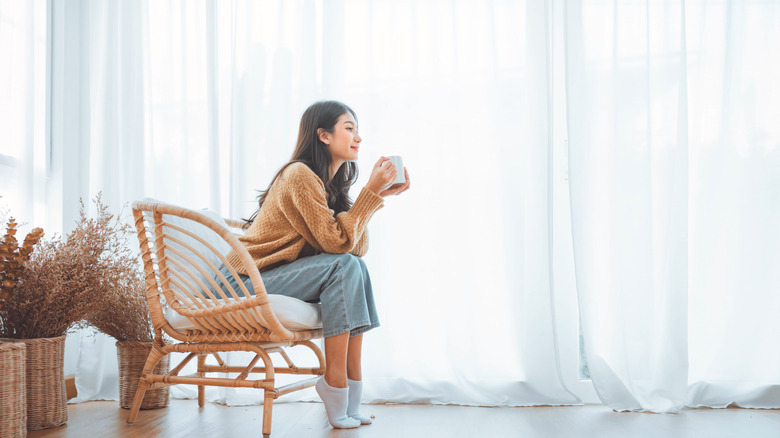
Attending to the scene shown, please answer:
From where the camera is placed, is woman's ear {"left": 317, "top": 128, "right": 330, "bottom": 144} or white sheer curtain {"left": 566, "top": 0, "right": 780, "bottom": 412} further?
white sheer curtain {"left": 566, "top": 0, "right": 780, "bottom": 412}

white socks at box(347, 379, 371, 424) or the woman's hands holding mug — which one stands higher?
the woman's hands holding mug

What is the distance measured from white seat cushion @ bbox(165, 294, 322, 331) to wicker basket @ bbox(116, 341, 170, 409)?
406mm

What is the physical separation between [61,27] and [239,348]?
5.38ft

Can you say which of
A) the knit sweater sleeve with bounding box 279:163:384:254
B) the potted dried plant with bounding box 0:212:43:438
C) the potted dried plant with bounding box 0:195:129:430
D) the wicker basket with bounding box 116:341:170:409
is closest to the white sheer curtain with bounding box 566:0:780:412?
the knit sweater sleeve with bounding box 279:163:384:254

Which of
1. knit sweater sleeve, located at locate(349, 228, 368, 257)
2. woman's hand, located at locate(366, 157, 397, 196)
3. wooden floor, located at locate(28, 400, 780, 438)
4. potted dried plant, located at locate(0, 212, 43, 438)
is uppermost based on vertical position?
woman's hand, located at locate(366, 157, 397, 196)

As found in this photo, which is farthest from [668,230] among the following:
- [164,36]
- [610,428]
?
[164,36]

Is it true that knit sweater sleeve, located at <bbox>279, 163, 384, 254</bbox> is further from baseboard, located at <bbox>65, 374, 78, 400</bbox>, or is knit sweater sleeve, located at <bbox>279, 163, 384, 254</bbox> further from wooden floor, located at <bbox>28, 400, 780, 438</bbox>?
baseboard, located at <bbox>65, 374, 78, 400</bbox>

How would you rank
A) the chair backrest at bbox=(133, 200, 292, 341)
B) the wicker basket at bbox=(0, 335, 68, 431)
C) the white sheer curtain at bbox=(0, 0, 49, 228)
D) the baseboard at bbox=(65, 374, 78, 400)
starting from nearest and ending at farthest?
1. the chair backrest at bbox=(133, 200, 292, 341)
2. the wicker basket at bbox=(0, 335, 68, 431)
3. the white sheer curtain at bbox=(0, 0, 49, 228)
4. the baseboard at bbox=(65, 374, 78, 400)

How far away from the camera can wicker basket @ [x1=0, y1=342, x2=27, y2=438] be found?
1.48 meters

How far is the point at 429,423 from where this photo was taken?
1.78 metres

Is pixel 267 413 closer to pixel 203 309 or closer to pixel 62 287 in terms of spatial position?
pixel 203 309

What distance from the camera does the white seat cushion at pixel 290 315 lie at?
4.97 feet

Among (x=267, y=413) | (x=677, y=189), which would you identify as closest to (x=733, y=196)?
(x=677, y=189)

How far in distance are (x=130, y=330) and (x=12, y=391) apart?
51 centimetres
